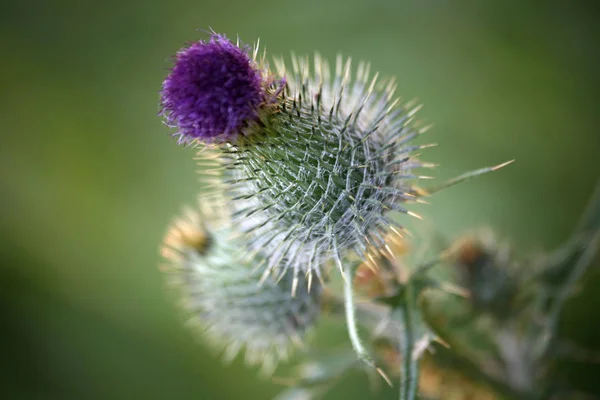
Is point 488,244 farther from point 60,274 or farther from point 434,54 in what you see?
point 60,274

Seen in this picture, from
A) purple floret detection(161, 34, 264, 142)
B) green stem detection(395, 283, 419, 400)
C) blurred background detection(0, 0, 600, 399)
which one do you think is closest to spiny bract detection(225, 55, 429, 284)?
purple floret detection(161, 34, 264, 142)

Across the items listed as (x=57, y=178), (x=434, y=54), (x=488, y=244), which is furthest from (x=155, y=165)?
(x=488, y=244)

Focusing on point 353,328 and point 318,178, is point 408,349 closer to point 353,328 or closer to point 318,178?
point 353,328

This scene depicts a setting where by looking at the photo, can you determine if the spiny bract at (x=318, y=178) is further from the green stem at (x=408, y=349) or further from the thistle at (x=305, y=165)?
the green stem at (x=408, y=349)

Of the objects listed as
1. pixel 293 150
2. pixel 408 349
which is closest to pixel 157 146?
pixel 293 150

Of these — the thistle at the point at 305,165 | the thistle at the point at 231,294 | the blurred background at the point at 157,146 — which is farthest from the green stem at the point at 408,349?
the blurred background at the point at 157,146
